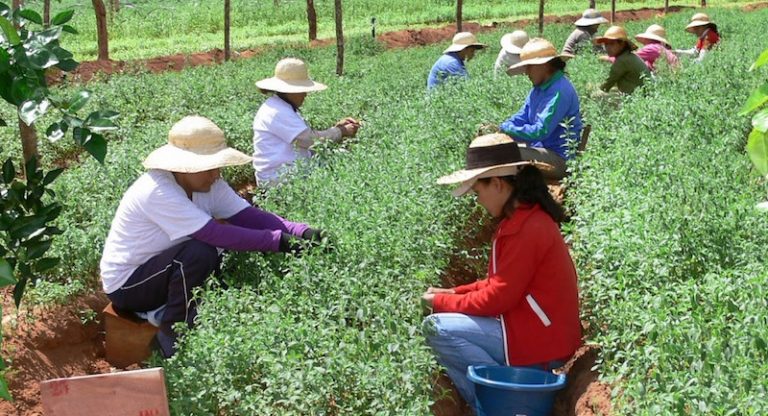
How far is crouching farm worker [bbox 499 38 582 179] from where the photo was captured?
7531 mm

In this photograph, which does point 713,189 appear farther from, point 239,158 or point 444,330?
point 239,158

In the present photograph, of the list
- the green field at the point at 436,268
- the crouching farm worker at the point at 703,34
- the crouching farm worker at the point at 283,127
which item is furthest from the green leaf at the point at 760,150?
the crouching farm worker at the point at 703,34

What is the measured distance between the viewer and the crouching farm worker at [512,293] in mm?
4637

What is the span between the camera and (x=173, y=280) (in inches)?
212

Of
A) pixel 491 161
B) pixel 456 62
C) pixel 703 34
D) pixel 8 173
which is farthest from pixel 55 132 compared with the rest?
pixel 703 34

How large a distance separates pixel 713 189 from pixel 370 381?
2642 millimetres

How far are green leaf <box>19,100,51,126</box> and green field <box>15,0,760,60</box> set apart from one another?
22.4m

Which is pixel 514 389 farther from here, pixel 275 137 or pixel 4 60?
pixel 275 137

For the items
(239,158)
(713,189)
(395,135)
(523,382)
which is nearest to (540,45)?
(395,135)

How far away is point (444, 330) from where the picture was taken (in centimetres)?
479

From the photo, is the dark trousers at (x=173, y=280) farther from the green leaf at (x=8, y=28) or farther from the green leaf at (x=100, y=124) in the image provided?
the green leaf at (x=8, y=28)

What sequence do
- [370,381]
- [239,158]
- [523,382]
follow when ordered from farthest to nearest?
[239,158]
[523,382]
[370,381]

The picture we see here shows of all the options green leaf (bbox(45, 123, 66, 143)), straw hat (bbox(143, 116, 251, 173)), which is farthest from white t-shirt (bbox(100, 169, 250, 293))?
green leaf (bbox(45, 123, 66, 143))

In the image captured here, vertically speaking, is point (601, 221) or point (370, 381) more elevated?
point (601, 221)
